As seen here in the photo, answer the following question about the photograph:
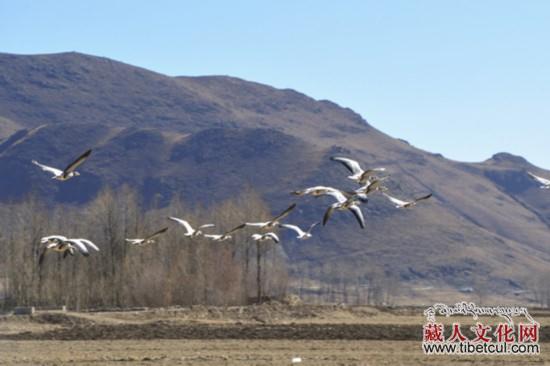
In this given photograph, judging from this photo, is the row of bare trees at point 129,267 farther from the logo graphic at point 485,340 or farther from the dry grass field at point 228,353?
the logo graphic at point 485,340

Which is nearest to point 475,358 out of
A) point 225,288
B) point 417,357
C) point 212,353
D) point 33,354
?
point 417,357

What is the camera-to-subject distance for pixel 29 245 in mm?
95562

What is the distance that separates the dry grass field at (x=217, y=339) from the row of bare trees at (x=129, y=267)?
16.5 m

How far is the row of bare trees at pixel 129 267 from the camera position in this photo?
89062 mm

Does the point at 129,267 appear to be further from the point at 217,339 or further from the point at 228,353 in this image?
the point at 228,353

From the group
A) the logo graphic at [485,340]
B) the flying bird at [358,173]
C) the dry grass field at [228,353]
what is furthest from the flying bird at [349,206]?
the logo graphic at [485,340]

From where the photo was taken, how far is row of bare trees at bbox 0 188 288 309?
89.1m

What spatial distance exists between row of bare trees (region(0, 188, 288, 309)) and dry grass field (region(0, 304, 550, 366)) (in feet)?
54.2

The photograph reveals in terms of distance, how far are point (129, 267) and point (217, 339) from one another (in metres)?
41.9

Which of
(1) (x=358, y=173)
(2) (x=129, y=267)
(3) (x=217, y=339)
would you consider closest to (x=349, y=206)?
(1) (x=358, y=173)

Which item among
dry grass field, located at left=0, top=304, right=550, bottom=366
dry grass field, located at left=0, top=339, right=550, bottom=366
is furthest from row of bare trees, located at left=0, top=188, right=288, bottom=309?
dry grass field, located at left=0, top=339, right=550, bottom=366

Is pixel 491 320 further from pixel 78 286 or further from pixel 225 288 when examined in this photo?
pixel 78 286

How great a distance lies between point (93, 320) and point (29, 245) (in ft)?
104

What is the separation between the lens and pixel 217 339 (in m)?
51.7
